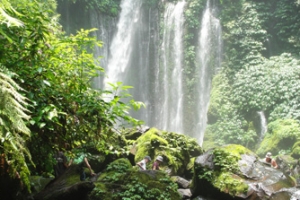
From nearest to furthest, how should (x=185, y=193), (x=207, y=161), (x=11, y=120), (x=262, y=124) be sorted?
1. (x=11, y=120)
2. (x=185, y=193)
3. (x=207, y=161)
4. (x=262, y=124)

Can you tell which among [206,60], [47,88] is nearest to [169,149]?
[47,88]

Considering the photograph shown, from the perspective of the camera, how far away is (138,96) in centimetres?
2506

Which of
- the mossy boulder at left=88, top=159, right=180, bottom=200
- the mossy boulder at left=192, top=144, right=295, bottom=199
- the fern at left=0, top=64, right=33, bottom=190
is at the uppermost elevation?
the fern at left=0, top=64, right=33, bottom=190

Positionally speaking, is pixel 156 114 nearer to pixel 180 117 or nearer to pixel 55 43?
pixel 180 117

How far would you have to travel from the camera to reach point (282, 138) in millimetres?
13695

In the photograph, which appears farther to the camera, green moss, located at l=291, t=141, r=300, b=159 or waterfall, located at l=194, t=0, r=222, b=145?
waterfall, located at l=194, t=0, r=222, b=145

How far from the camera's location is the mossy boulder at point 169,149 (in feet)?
28.8

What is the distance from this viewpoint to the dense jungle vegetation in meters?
2.40

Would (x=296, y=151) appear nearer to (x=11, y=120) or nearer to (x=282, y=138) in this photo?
(x=282, y=138)

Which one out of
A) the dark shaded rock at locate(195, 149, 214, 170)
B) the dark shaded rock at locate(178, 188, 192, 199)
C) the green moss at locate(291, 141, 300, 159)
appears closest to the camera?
the dark shaded rock at locate(178, 188, 192, 199)

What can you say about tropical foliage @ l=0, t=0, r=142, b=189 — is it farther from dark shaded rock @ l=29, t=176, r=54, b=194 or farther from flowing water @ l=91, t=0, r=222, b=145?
flowing water @ l=91, t=0, r=222, b=145

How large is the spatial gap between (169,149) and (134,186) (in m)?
4.26

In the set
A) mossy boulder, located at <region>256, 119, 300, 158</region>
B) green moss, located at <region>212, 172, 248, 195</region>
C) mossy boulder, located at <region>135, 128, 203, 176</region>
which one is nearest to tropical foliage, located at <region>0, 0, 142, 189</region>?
green moss, located at <region>212, 172, 248, 195</region>

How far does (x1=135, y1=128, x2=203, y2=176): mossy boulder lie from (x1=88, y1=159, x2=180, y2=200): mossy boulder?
2.70m
